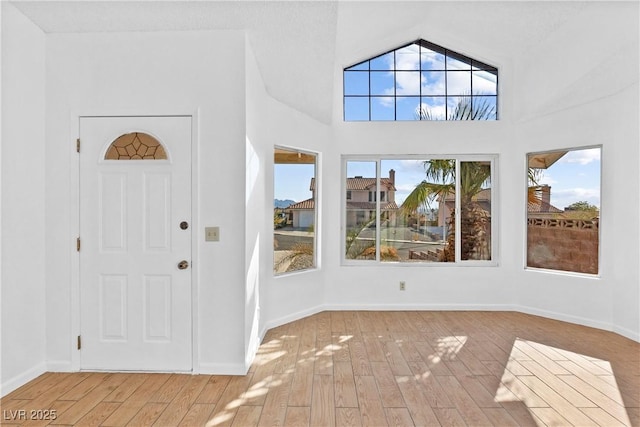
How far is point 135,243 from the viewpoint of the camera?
3.08 m

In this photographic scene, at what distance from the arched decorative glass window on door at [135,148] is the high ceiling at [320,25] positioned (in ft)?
2.69

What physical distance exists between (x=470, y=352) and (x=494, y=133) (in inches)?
113

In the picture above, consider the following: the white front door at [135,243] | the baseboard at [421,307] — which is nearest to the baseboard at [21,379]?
the white front door at [135,243]

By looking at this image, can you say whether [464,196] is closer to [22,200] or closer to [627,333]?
[627,333]

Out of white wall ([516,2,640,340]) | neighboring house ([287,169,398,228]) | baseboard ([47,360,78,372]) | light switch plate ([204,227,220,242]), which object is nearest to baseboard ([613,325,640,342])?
white wall ([516,2,640,340])

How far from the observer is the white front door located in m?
3.06

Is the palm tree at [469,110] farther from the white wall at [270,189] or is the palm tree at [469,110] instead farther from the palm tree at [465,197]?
the white wall at [270,189]

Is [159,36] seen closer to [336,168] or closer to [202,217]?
[202,217]

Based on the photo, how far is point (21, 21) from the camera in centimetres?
283

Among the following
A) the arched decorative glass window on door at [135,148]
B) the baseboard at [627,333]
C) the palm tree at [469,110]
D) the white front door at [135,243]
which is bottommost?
the baseboard at [627,333]

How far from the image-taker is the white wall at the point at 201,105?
9.96ft

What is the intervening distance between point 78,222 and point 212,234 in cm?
106

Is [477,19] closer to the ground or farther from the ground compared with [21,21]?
farther from the ground

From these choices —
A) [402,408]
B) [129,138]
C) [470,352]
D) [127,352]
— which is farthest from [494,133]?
[127,352]
